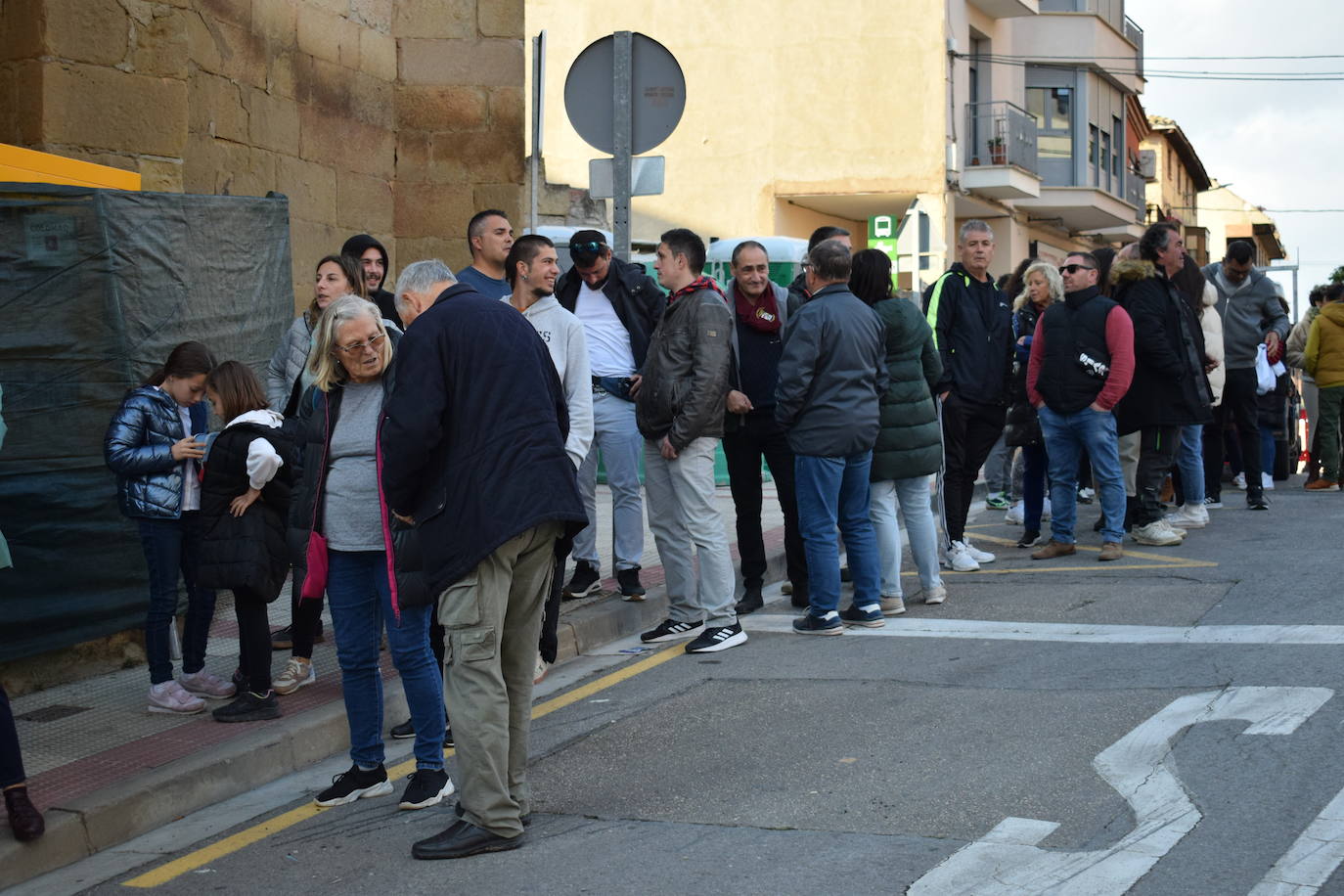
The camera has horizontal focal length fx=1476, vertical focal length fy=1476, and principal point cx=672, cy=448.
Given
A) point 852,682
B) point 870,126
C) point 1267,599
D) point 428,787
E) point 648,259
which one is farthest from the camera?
point 870,126


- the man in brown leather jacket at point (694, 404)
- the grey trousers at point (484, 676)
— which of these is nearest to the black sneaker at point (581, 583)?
the man in brown leather jacket at point (694, 404)

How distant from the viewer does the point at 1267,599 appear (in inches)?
293

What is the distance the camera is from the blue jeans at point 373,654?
4.85 metres

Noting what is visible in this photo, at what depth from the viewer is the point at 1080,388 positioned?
29.2ft

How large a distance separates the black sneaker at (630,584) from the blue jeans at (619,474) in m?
0.03

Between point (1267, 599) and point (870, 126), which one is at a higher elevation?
point (870, 126)

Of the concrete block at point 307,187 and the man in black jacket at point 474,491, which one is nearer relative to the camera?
the man in black jacket at point 474,491

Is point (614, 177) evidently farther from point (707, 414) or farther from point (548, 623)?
point (548, 623)

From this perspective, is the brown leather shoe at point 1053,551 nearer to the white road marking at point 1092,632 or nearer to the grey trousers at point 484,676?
the white road marking at point 1092,632

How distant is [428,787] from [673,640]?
8.48 ft

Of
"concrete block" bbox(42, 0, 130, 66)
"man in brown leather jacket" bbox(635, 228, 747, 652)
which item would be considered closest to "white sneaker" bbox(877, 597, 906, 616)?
"man in brown leather jacket" bbox(635, 228, 747, 652)

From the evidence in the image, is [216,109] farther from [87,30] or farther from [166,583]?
[166,583]

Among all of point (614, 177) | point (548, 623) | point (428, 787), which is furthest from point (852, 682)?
point (614, 177)

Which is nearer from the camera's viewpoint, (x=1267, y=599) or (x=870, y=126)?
(x=1267, y=599)
